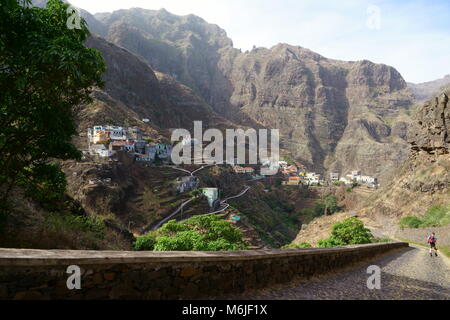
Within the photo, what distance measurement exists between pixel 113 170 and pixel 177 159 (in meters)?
30.8

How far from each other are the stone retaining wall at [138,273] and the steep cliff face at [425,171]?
47997 mm

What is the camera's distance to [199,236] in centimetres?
2584

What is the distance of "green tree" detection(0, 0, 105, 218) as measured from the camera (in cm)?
696

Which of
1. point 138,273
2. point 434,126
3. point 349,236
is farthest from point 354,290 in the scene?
point 434,126

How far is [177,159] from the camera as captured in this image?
96875 mm

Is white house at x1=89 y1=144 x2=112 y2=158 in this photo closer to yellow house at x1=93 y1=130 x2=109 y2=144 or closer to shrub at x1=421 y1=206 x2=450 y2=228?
yellow house at x1=93 y1=130 x2=109 y2=144

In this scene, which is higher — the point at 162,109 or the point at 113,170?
the point at 162,109

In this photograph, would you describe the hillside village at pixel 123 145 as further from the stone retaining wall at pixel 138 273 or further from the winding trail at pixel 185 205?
the stone retaining wall at pixel 138 273

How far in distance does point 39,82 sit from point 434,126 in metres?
60.3

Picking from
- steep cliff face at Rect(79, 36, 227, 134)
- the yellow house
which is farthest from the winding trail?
steep cliff face at Rect(79, 36, 227, 134)

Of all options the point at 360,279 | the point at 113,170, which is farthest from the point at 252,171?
the point at 360,279
